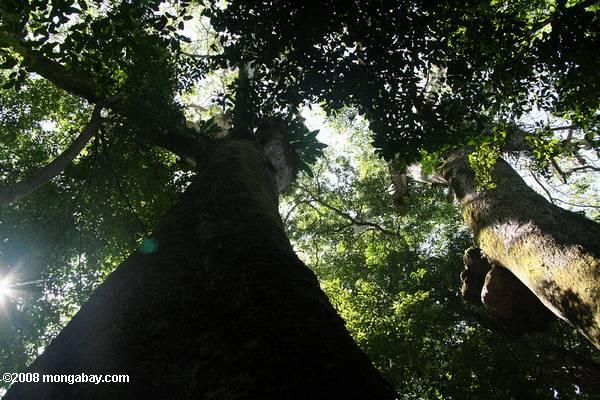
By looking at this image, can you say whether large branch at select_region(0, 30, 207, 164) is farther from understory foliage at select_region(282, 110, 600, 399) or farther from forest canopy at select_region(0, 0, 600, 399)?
understory foliage at select_region(282, 110, 600, 399)

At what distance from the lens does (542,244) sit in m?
4.18

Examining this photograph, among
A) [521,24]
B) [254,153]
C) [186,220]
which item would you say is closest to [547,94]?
[521,24]

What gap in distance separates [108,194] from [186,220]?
593 cm

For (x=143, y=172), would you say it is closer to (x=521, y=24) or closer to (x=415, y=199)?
(x=521, y=24)

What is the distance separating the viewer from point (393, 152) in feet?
14.8

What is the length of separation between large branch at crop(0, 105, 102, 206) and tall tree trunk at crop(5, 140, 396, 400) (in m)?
2.92

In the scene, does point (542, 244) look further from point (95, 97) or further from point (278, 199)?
point (95, 97)

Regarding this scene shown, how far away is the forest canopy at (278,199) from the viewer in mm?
1443

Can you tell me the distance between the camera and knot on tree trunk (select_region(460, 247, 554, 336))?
7.04 meters

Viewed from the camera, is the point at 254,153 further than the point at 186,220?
Yes

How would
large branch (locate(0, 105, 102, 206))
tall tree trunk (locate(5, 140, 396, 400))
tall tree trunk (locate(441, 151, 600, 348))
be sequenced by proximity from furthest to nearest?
large branch (locate(0, 105, 102, 206))
tall tree trunk (locate(441, 151, 600, 348))
tall tree trunk (locate(5, 140, 396, 400))

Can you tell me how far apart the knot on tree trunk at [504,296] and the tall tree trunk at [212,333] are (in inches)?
250

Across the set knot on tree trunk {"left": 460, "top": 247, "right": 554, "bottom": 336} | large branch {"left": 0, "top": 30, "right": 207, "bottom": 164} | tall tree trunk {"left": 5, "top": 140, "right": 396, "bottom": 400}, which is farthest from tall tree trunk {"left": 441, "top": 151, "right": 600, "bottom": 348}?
large branch {"left": 0, "top": 30, "right": 207, "bottom": 164}

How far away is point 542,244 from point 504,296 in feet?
11.5
